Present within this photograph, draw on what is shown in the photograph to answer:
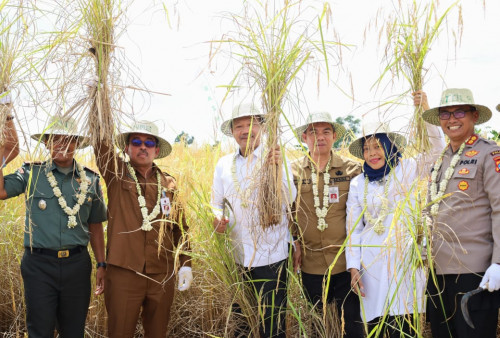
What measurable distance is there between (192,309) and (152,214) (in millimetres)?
1019

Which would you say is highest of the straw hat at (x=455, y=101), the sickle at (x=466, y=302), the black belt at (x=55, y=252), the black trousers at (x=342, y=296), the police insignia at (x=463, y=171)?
the straw hat at (x=455, y=101)

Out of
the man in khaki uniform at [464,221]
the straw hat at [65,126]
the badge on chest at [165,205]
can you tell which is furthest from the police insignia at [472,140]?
the straw hat at [65,126]

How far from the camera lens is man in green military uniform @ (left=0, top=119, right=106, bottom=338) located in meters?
2.96

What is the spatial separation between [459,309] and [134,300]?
204 cm

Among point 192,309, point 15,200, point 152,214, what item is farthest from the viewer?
point 15,200

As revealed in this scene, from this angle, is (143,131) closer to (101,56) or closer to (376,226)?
(101,56)

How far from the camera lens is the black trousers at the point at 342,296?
3268mm

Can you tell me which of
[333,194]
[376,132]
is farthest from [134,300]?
[376,132]

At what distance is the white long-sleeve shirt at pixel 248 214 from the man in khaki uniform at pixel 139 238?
1.14 ft

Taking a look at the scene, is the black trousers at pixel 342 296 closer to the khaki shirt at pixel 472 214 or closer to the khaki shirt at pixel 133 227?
the khaki shirt at pixel 472 214

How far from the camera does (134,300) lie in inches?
123

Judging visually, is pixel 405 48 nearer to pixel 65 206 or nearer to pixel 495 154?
pixel 495 154

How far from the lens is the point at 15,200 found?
4.46 m

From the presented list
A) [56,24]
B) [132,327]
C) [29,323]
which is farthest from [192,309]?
[56,24]
